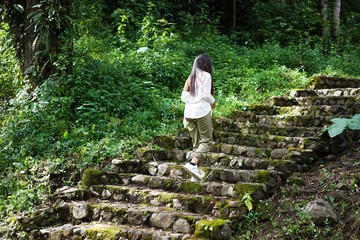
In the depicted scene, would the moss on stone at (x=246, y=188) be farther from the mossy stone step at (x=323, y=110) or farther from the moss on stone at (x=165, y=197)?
the mossy stone step at (x=323, y=110)

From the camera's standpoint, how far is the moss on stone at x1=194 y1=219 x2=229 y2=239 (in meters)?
Answer: 4.69

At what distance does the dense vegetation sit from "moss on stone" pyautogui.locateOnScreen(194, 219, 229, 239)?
8.42 ft

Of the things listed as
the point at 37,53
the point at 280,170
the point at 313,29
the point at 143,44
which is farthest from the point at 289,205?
the point at 313,29

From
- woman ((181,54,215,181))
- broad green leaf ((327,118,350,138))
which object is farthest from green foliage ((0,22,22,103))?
broad green leaf ((327,118,350,138))

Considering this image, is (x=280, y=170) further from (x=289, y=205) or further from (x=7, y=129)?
(x=7, y=129)

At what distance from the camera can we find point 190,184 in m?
5.84

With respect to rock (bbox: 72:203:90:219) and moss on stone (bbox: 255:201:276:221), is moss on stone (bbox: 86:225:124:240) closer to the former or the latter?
rock (bbox: 72:203:90:219)

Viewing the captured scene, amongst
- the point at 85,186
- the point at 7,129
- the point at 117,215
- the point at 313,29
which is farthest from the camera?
the point at 313,29

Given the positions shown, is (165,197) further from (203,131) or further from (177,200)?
(203,131)

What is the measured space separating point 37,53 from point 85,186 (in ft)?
11.9

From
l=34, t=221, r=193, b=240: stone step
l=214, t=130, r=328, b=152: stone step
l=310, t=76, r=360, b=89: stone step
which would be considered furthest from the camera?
l=310, t=76, r=360, b=89: stone step

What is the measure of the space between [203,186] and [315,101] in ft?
12.0

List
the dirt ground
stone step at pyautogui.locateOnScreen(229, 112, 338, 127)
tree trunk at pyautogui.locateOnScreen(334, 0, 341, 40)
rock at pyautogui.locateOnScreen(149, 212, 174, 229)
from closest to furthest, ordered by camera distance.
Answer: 1. the dirt ground
2. rock at pyautogui.locateOnScreen(149, 212, 174, 229)
3. stone step at pyautogui.locateOnScreen(229, 112, 338, 127)
4. tree trunk at pyautogui.locateOnScreen(334, 0, 341, 40)

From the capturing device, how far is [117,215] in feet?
18.2
